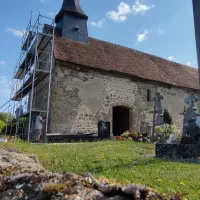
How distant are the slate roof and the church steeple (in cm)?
60

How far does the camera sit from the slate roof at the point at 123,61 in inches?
542

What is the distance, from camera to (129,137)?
11.8 metres

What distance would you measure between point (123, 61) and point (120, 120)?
3933 millimetres

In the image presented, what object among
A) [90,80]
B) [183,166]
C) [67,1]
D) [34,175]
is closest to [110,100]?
[90,80]

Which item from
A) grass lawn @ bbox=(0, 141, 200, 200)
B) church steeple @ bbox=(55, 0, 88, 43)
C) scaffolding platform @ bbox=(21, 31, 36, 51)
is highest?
church steeple @ bbox=(55, 0, 88, 43)

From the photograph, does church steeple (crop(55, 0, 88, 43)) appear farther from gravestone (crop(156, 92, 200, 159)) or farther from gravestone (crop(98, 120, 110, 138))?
gravestone (crop(156, 92, 200, 159))

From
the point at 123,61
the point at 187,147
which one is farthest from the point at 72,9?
the point at 187,147

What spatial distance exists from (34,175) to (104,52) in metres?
14.4

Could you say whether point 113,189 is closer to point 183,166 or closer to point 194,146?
point 183,166

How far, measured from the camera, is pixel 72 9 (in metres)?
15.8

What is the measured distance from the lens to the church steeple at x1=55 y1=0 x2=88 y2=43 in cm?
1537

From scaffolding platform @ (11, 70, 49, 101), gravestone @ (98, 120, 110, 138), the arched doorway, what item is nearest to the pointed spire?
scaffolding platform @ (11, 70, 49, 101)

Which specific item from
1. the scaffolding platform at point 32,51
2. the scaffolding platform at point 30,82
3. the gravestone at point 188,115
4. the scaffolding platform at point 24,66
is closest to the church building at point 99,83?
the scaffolding platform at point 32,51

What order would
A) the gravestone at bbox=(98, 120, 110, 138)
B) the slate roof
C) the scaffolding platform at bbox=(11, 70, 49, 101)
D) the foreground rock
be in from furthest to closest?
the scaffolding platform at bbox=(11, 70, 49, 101) → the slate roof → the gravestone at bbox=(98, 120, 110, 138) → the foreground rock
